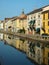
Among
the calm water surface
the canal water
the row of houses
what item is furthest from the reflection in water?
the row of houses

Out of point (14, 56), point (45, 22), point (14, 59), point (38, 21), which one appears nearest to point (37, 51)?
point (14, 56)

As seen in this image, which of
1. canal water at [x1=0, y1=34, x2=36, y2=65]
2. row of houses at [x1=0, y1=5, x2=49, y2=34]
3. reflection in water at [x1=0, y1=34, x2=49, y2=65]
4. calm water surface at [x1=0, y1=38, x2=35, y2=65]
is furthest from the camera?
row of houses at [x1=0, y1=5, x2=49, y2=34]

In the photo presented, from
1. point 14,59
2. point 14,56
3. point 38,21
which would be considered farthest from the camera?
point 38,21

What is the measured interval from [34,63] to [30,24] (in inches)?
1673

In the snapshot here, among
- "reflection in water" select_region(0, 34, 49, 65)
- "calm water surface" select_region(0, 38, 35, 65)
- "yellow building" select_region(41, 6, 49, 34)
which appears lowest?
"calm water surface" select_region(0, 38, 35, 65)

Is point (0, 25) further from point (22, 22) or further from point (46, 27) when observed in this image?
point (46, 27)

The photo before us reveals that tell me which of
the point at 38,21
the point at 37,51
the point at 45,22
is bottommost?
the point at 37,51

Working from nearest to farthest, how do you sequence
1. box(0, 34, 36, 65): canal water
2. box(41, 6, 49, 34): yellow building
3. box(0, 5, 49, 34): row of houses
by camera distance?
box(0, 34, 36, 65): canal water → box(41, 6, 49, 34): yellow building → box(0, 5, 49, 34): row of houses

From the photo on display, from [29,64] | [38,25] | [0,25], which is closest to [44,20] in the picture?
[38,25]

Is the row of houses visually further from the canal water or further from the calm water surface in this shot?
the calm water surface

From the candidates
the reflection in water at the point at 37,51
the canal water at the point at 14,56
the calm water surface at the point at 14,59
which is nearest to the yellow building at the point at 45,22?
the reflection in water at the point at 37,51

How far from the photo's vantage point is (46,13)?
157 feet

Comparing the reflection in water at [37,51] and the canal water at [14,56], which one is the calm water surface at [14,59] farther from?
the reflection in water at [37,51]

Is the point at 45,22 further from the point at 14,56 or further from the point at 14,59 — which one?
the point at 14,59
